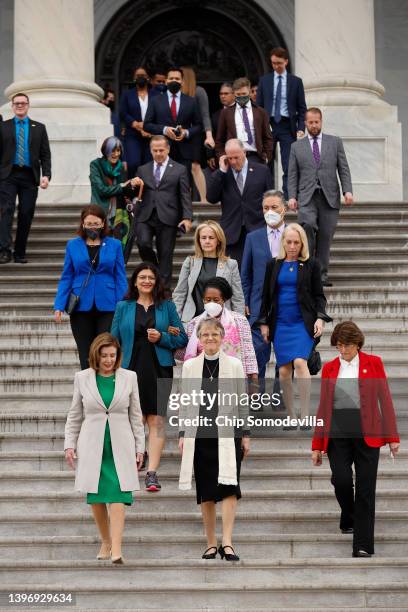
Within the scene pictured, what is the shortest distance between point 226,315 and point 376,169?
26.5 feet

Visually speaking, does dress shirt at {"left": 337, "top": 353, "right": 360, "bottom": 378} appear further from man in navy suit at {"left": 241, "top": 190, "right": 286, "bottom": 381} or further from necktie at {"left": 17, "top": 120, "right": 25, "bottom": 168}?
necktie at {"left": 17, "top": 120, "right": 25, "bottom": 168}

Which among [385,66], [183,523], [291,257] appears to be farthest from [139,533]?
[385,66]

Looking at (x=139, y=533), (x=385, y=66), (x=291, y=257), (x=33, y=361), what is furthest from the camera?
(x=385, y=66)

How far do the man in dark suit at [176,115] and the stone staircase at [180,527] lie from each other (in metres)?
3.91

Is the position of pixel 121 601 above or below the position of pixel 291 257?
below

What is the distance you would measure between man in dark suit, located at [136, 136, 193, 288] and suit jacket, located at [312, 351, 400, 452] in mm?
4133

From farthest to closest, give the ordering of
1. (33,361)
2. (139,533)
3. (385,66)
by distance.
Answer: (385,66) < (33,361) < (139,533)

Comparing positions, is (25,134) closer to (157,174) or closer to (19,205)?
(19,205)

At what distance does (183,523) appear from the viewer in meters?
11.6

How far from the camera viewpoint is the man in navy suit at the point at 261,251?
13.1 metres

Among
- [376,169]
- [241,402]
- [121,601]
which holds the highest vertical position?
[376,169]

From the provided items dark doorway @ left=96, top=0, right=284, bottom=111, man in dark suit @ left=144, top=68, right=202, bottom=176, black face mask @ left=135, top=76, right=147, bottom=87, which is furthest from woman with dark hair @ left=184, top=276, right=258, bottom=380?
dark doorway @ left=96, top=0, right=284, bottom=111

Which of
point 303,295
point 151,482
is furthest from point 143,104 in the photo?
point 151,482

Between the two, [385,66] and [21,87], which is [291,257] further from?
[385,66]
